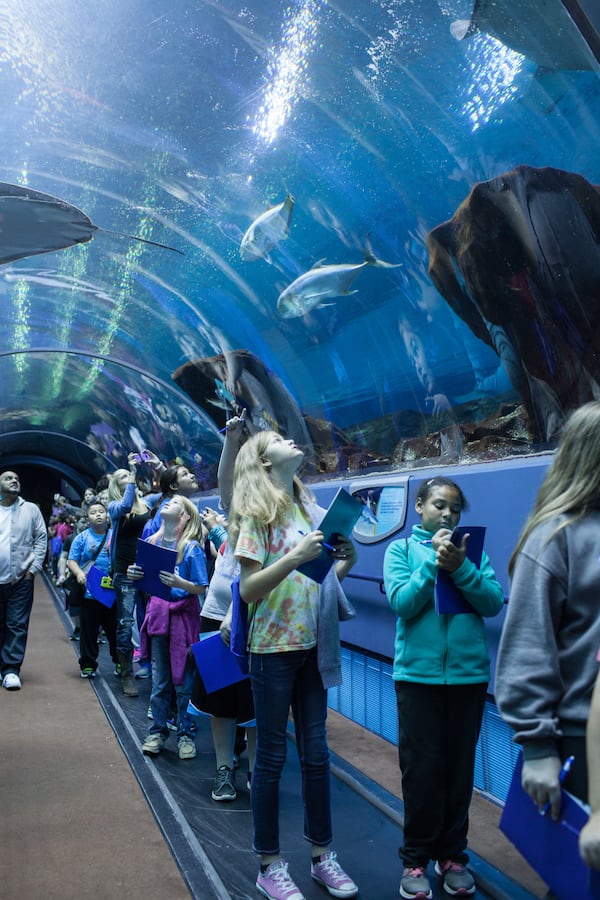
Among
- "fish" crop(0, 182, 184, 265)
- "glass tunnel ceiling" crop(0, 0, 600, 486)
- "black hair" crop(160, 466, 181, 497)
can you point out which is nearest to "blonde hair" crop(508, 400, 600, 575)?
"glass tunnel ceiling" crop(0, 0, 600, 486)

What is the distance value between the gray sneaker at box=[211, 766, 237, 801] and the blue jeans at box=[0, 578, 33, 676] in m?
3.66

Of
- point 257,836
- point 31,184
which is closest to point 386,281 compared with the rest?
point 31,184

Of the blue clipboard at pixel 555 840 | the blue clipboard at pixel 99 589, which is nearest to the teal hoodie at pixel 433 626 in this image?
the blue clipboard at pixel 555 840

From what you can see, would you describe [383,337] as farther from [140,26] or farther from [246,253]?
[140,26]

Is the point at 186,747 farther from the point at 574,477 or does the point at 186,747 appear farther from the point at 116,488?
the point at 574,477

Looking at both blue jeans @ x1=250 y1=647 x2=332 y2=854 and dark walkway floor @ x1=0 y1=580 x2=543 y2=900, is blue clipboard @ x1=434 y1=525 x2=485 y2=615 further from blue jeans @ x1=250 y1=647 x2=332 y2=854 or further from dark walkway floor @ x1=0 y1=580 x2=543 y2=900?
dark walkway floor @ x1=0 y1=580 x2=543 y2=900

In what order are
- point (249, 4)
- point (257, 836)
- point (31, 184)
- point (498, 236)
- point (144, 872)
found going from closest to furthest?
point (257, 836)
point (144, 872)
point (498, 236)
point (249, 4)
point (31, 184)

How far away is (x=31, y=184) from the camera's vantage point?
8688 millimetres

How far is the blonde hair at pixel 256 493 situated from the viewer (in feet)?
10.4

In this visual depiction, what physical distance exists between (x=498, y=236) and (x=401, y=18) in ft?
5.50

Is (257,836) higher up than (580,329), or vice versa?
(580,329)

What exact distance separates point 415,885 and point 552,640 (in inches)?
71.6

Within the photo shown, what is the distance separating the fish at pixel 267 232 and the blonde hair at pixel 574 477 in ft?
20.2

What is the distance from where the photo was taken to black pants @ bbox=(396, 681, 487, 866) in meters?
3.13
